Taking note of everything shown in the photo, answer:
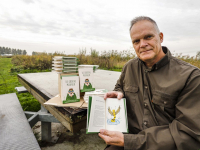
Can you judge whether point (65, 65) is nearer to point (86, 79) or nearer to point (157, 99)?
point (86, 79)

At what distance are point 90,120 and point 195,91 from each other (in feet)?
2.75

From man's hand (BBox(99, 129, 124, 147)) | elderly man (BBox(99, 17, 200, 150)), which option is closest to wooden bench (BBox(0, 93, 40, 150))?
man's hand (BBox(99, 129, 124, 147))

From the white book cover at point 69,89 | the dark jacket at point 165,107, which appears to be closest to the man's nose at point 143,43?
the dark jacket at point 165,107

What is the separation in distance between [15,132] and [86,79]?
35.8 inches

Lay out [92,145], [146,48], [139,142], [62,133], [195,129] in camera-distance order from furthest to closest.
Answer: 1. [62,133]
2. [92,145]
3. [146,48]
4. [139,142]
5. [195,129]

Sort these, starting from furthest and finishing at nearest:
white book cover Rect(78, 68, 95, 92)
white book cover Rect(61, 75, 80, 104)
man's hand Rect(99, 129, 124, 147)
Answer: white book cover Rect(78, 68, 95, 92) → white book cover Rect(61, 75, 80, 104) → man's hand Rect(99, 129, 124, 147)

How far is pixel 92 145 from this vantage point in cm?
226

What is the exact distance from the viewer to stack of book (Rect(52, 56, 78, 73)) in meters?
1.45

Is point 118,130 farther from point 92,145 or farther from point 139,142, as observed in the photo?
point 92,145

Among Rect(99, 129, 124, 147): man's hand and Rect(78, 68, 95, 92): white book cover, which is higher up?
Rect(78, 68, 95, 92): white book cover

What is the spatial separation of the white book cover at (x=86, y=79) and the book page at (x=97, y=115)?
0.30 m

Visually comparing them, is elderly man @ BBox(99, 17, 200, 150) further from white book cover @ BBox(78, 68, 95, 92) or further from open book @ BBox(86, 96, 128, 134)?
white book cover @ BBox(78, 68, 95, 92)

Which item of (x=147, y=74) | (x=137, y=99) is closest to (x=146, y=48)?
(x=147, y=74)

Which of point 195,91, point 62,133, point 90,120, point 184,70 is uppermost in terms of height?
point 184,70
